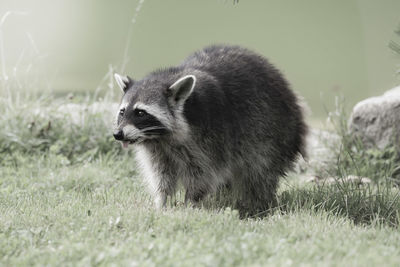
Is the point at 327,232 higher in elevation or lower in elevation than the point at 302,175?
higher

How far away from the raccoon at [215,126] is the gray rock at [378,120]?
4.87ft

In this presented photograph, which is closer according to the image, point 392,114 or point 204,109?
point 204,109

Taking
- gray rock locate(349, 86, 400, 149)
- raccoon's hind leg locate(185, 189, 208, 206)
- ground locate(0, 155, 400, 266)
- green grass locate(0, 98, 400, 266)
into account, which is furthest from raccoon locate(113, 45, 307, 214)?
gray rock locate(349, 86, 400, 149)

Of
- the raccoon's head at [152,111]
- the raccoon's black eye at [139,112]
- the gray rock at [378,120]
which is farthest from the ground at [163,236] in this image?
the gray rock at [378,120]

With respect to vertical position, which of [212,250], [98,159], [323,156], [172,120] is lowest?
[98,159]

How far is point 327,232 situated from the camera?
4004 millimetres

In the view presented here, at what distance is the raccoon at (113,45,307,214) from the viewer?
4691 millimetres

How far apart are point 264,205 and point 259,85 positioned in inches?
44.6

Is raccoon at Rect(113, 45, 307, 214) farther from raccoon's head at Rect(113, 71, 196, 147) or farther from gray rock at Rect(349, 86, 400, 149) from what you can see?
gray rock at Rect(349, 86, 400, 149)

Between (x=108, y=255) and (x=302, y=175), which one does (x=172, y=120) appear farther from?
(x=302, y=175)

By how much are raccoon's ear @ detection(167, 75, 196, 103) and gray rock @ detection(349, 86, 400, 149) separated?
2924mm

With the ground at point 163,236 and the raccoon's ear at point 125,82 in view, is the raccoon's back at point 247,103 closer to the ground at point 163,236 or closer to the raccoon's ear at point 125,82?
the raccoon's ear at point 125,82

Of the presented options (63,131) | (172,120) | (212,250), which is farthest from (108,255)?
(63,131)

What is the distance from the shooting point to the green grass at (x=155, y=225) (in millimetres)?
3424
